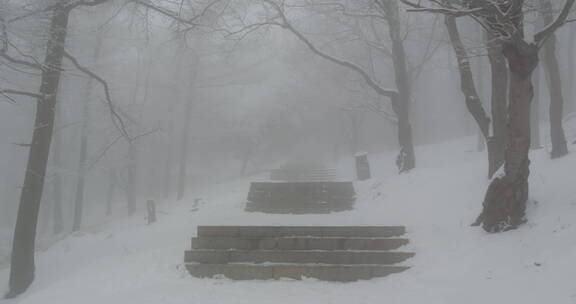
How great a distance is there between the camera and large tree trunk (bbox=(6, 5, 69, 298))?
9.31 metres

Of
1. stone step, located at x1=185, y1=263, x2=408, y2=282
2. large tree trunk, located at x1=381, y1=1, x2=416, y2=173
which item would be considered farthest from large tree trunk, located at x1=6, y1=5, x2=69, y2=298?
large tree trunk, located at x1=381, y1=1, x2=416, y2=173

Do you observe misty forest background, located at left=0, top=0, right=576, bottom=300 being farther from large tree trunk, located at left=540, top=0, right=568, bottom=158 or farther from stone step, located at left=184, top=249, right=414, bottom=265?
stone step, located at left=184, top=249, right=414, bottom=265

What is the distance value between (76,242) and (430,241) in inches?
466

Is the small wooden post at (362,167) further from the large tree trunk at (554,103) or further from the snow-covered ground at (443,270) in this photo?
the snow-covered ground at (443,270)

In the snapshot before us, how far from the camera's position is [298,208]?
36.2 ft

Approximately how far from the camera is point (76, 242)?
13766 millimetres

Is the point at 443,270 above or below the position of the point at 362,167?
below

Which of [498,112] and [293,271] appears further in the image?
[498,112]

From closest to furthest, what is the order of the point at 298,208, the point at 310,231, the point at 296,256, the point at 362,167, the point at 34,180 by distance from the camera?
the point at 296,256
the point at 310,231
the point at 34,180
the point at 298,208
the point at 362,167

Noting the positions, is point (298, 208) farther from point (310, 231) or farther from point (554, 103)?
point (554, 103)

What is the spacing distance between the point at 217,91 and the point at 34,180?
24128mm

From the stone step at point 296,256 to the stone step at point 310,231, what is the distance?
19.7 inches

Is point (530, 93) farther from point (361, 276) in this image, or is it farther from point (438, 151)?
point (438, 151)

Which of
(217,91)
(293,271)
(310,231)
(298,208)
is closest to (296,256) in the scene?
(293,271)
